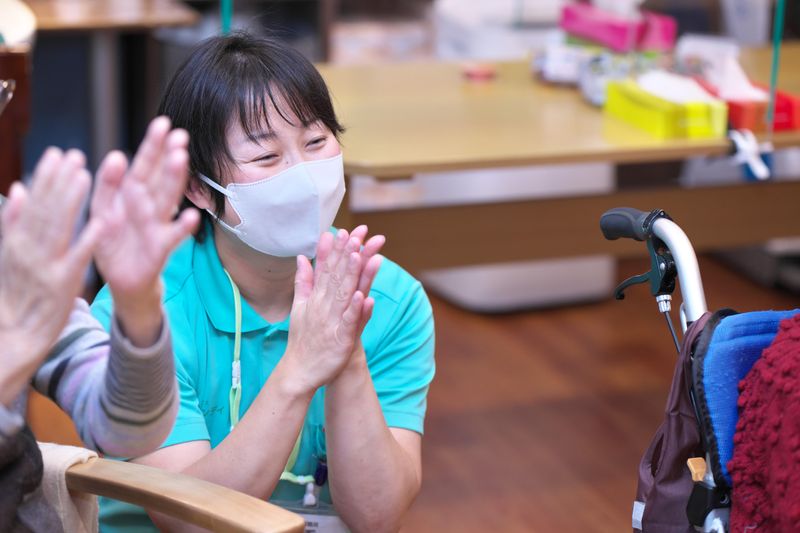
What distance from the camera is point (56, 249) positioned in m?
1.03

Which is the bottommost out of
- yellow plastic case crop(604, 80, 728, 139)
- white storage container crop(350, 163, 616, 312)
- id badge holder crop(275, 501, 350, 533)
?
white storage container crop(350, 163, 616, 312)

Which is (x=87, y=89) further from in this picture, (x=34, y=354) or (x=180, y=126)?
(x=34, y=354)

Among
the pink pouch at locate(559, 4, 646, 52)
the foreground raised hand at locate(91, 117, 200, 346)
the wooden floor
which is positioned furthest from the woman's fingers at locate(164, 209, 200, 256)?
the pink pouch at locate(559, 4, 646, 52)

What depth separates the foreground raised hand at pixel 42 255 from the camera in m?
1.02

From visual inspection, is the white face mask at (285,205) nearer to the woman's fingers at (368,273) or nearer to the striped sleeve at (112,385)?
the woman's fingers at (368,273)

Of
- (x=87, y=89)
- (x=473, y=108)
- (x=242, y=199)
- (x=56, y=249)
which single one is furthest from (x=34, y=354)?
(x=87, y=89)

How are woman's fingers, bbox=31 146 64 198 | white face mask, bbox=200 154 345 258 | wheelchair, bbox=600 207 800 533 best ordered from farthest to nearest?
1. white face mask, bbox=200 154 345 258
2. wheelchair, bbox=600 207 800 533
3. woman's fingers, bbox=31 146 64 198

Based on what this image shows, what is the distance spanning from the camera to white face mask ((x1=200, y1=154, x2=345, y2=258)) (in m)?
1.51

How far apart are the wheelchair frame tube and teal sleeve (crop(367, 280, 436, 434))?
353 millimetres

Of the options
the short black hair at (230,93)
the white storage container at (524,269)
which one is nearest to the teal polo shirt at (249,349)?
the short black hair at (230,93)

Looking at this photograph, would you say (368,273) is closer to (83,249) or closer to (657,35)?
(83,249)

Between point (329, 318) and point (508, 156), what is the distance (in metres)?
1.10

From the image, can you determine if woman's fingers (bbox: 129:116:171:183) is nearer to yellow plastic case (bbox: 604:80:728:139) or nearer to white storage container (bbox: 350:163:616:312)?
yellow plastic case (bbox: 604:80:728:139)

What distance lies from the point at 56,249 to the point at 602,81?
2.02 meters
